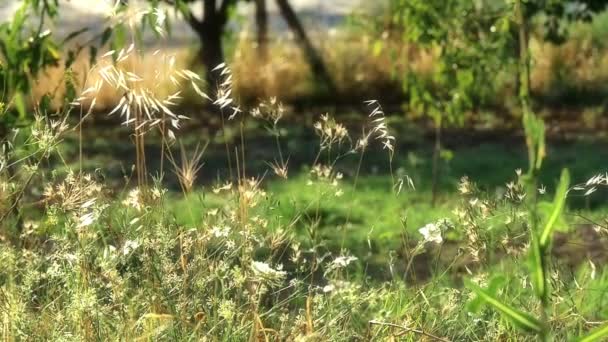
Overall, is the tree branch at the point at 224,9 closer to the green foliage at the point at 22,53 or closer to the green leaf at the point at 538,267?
the green foliage at the point at 22,53

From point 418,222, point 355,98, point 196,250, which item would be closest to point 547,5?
point 418,222

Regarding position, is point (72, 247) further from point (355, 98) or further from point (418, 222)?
point (355, 98)

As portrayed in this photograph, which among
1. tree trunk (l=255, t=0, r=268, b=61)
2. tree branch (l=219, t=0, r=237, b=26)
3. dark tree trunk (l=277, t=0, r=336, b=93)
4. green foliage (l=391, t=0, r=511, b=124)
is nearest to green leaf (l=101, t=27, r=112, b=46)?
green foliage (l=391, t=0, r=511, b=124)

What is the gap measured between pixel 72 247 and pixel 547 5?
16.0 feet

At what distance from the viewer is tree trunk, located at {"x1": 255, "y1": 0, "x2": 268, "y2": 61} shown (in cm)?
1152

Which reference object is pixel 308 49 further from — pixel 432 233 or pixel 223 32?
pixel 432 233

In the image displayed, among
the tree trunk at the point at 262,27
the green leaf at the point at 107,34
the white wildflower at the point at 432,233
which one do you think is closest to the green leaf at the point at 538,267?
the white wildflower at the point at 432,233

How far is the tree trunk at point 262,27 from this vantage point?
11523mm

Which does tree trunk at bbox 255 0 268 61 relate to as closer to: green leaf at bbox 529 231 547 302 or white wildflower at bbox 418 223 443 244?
white wildflower at bbox 418 223 443 244

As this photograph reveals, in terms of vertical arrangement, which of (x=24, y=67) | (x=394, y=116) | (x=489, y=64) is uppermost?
(x=24, y=67)

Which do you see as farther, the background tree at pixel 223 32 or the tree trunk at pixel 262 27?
the tree trunk at pixel 262 27

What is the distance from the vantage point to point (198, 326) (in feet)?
11.1

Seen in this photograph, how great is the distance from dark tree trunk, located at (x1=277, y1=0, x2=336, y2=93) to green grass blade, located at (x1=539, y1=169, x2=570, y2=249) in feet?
27.4

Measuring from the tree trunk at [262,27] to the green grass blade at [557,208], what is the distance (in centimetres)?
883
